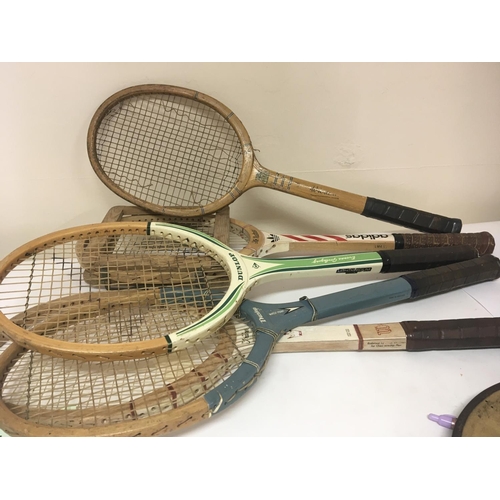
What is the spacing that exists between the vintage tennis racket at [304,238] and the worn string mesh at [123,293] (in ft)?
0.31

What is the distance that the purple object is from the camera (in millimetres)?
711

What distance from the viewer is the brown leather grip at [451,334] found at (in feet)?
2.76

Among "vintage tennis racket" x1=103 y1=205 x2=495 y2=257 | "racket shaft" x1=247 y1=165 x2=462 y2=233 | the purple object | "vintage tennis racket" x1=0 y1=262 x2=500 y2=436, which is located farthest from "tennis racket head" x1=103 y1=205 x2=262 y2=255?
the purple object

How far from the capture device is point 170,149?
3.54ft

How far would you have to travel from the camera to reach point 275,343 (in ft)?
2.71

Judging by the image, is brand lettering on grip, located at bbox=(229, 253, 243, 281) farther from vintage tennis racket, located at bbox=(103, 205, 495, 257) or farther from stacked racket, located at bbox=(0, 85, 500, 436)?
vintage tennis racket, located at bbox=(103, 205, 495, 257)

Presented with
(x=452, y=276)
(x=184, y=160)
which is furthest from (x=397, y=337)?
(x=184, y=160)

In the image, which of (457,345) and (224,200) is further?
(224,200)

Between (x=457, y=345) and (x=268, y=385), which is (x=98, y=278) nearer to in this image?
(x=268, y=385)

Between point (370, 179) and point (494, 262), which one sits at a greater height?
point (370, 179)

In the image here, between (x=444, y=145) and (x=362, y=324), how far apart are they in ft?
2.02

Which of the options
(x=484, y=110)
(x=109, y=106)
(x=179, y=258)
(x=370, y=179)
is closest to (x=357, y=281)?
(x=370, y=179)

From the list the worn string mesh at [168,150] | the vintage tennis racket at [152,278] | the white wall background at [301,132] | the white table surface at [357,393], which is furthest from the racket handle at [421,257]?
the worn string mesh at [168,150]

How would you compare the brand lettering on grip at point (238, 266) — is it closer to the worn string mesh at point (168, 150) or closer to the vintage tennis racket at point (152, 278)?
the vintage tennis racket at point (152, 278)
